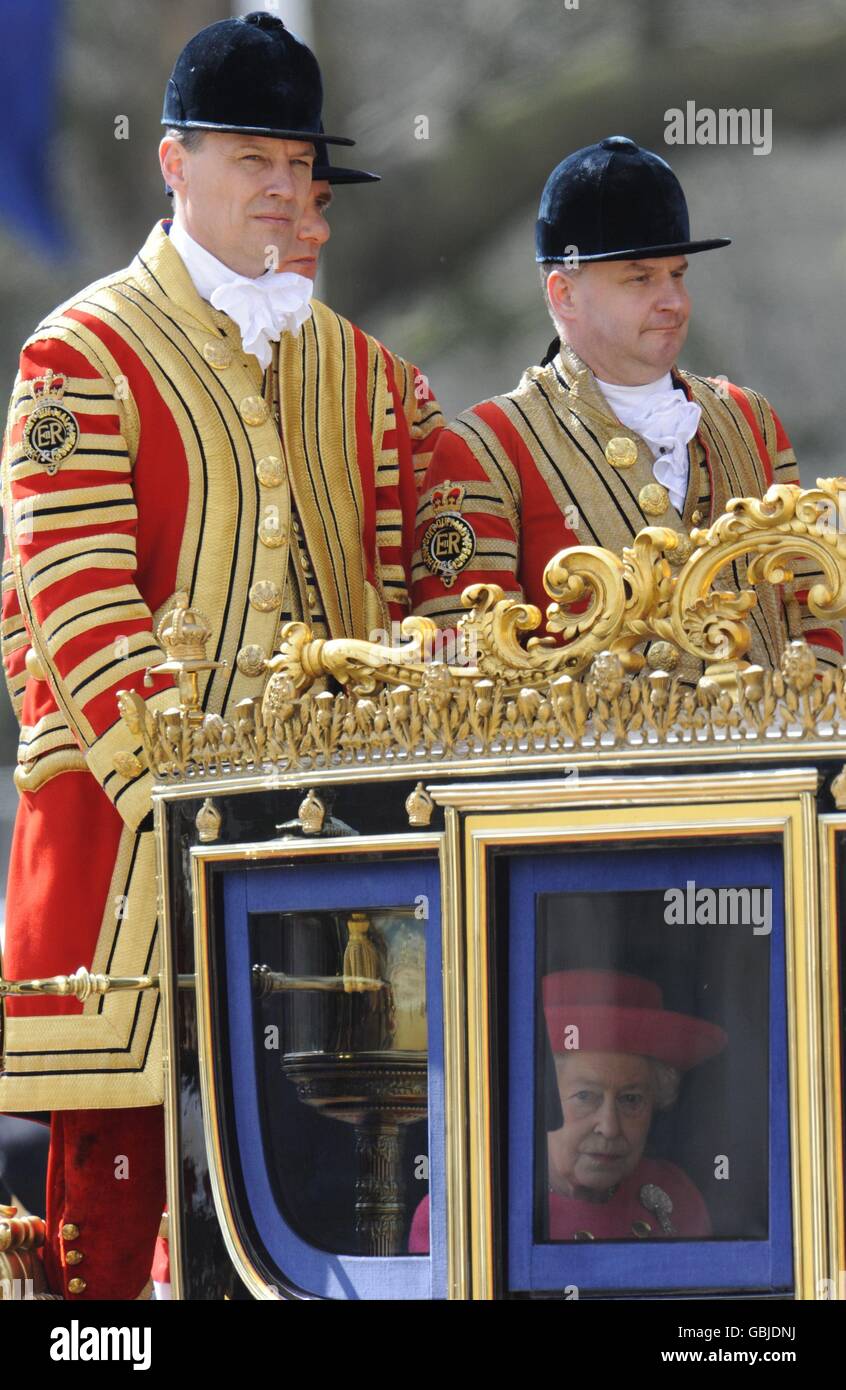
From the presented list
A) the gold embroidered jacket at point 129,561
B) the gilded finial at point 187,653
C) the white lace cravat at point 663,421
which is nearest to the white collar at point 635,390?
the white lace cravat at point 663,421

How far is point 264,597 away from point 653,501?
20.5 inches

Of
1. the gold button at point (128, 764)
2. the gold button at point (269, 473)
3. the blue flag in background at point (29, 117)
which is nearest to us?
the gold button at point (128, 764)

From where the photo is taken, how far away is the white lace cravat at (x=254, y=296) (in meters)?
3.24

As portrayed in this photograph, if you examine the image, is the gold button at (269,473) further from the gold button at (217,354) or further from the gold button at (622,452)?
the gold button at (622,452)

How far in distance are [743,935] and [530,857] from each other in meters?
0.21

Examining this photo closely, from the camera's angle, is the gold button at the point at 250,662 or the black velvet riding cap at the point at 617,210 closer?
the gold button at the point at 250,662

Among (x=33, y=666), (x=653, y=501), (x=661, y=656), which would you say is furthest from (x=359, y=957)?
(x=653, y=501)

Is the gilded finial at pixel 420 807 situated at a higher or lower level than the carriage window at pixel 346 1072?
A: higher

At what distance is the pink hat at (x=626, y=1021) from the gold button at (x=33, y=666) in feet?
2.90

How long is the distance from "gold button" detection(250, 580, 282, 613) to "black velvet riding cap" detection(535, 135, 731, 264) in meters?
0.65

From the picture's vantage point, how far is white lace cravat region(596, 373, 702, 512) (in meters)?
3.39

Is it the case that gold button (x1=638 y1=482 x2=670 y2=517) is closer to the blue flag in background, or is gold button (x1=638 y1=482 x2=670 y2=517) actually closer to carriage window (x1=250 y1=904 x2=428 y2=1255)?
carriage window (x1=250 y1=904 x2=428 y2=1255)

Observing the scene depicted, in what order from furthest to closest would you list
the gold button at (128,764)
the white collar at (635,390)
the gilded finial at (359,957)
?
the white collar at (635,390) < the gold button at (128,764) < the gilded finial at (359,957)
